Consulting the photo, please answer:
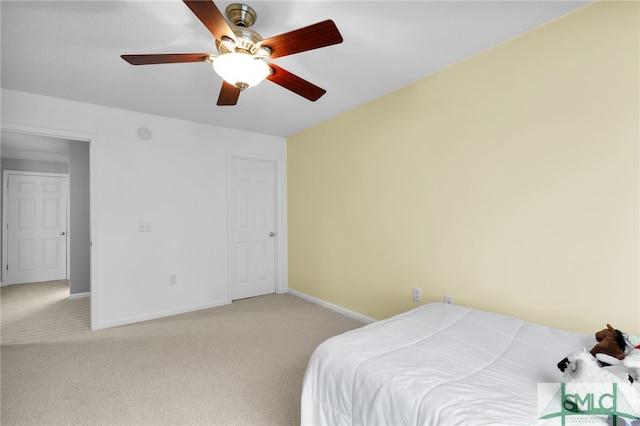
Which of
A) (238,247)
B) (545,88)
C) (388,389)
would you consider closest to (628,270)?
(545,88)

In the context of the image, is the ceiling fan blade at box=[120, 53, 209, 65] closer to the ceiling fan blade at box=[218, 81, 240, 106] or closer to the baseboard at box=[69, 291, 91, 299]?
the ceiling fan blade at box=[218, 81, 240, 106]

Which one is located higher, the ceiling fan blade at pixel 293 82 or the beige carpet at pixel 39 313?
the ceiling fan blade at pixel 293 82

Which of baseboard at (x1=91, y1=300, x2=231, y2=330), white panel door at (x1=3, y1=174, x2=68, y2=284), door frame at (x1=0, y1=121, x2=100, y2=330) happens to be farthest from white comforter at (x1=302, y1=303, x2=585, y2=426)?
white panel door at (x1=3, y1=174, x2=68, y2=284)

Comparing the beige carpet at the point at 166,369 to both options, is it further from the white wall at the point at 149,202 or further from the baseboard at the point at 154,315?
the white wall at the point at 149,202

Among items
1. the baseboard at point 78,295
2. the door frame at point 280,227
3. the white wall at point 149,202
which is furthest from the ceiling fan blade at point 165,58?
the baseboard at point 78,295

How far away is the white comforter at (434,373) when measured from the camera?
3.40 ft

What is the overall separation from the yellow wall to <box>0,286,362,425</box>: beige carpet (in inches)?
41.1

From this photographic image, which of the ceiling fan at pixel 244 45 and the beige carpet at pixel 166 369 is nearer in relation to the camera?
the ceiling fan at pixel 244 45

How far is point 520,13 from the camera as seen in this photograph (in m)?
1.80

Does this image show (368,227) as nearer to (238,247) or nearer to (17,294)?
(238,247)

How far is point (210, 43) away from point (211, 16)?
83 centimetres

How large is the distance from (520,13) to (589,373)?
1.94 meters

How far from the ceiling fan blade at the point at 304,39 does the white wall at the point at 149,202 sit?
2508 mm

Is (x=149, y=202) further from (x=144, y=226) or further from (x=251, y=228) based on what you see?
(x=251, y=228)
